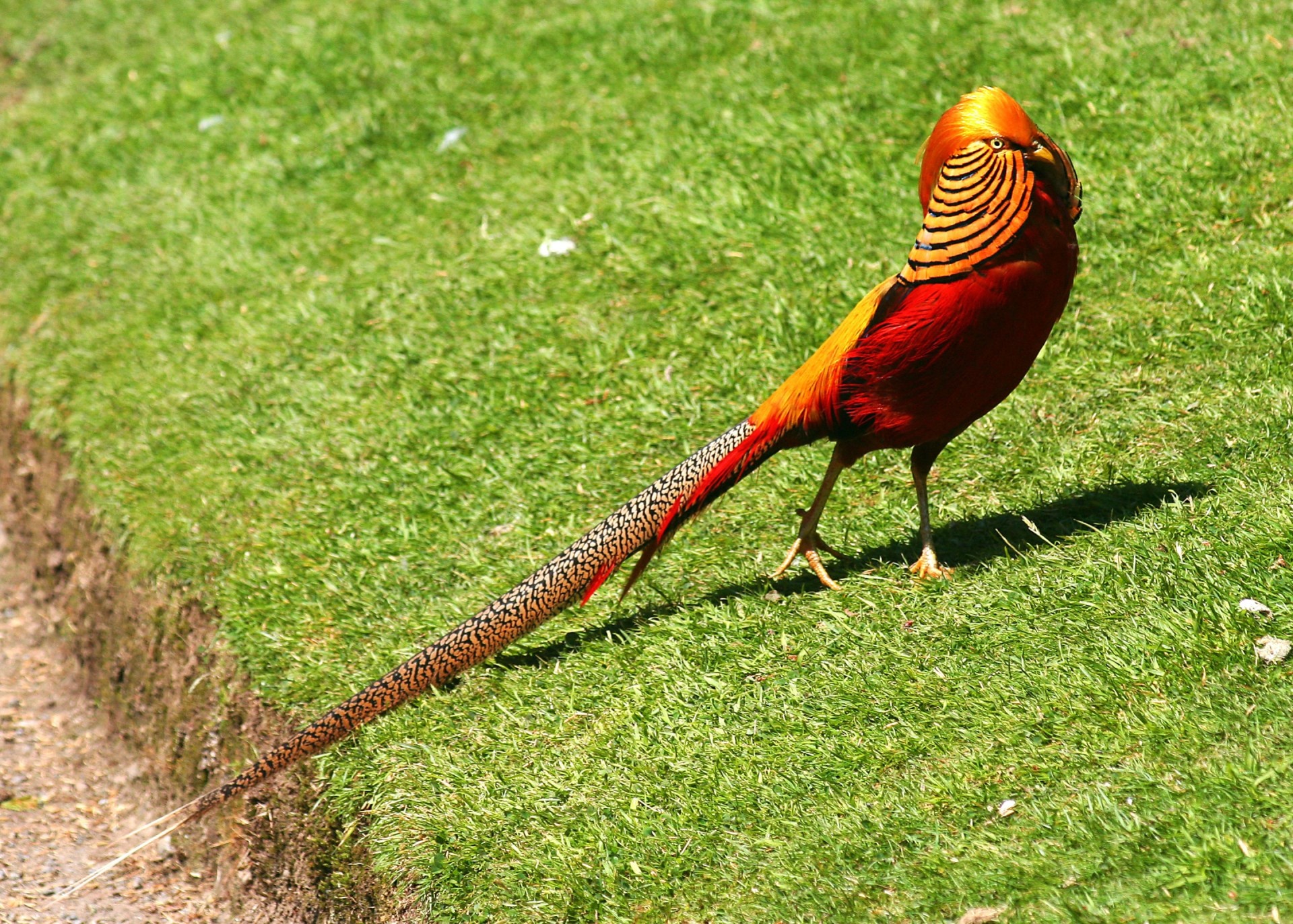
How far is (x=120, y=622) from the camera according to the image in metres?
5.17

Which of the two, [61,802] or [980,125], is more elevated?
[980,125]

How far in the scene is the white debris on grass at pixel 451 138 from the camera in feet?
23.1

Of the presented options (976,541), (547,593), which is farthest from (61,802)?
(976,541)

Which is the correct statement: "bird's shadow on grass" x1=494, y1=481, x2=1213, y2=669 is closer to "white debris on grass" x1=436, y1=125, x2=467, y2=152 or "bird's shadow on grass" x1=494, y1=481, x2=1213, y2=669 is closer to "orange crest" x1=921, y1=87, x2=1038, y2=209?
"orange crest" x1=921, y1=87, x2=1038, y2=209

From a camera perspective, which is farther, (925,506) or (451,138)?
(451,138)

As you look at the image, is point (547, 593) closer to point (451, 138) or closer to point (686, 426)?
point (686, 426)

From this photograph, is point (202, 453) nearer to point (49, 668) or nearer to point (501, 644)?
point (49, 668)

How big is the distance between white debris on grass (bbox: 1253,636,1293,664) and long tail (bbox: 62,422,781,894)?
1363mm

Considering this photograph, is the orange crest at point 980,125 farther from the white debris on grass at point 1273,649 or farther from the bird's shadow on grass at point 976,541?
the white debris on grass at point 1273,649

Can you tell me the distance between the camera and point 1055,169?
3.32 metres

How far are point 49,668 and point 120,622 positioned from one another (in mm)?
692

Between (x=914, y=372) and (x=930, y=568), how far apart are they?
2.22 feet

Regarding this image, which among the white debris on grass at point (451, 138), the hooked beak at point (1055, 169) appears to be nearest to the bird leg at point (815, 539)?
the hooked beak at point (1055, 169)

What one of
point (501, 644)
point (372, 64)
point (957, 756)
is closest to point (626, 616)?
point (501, 644)
